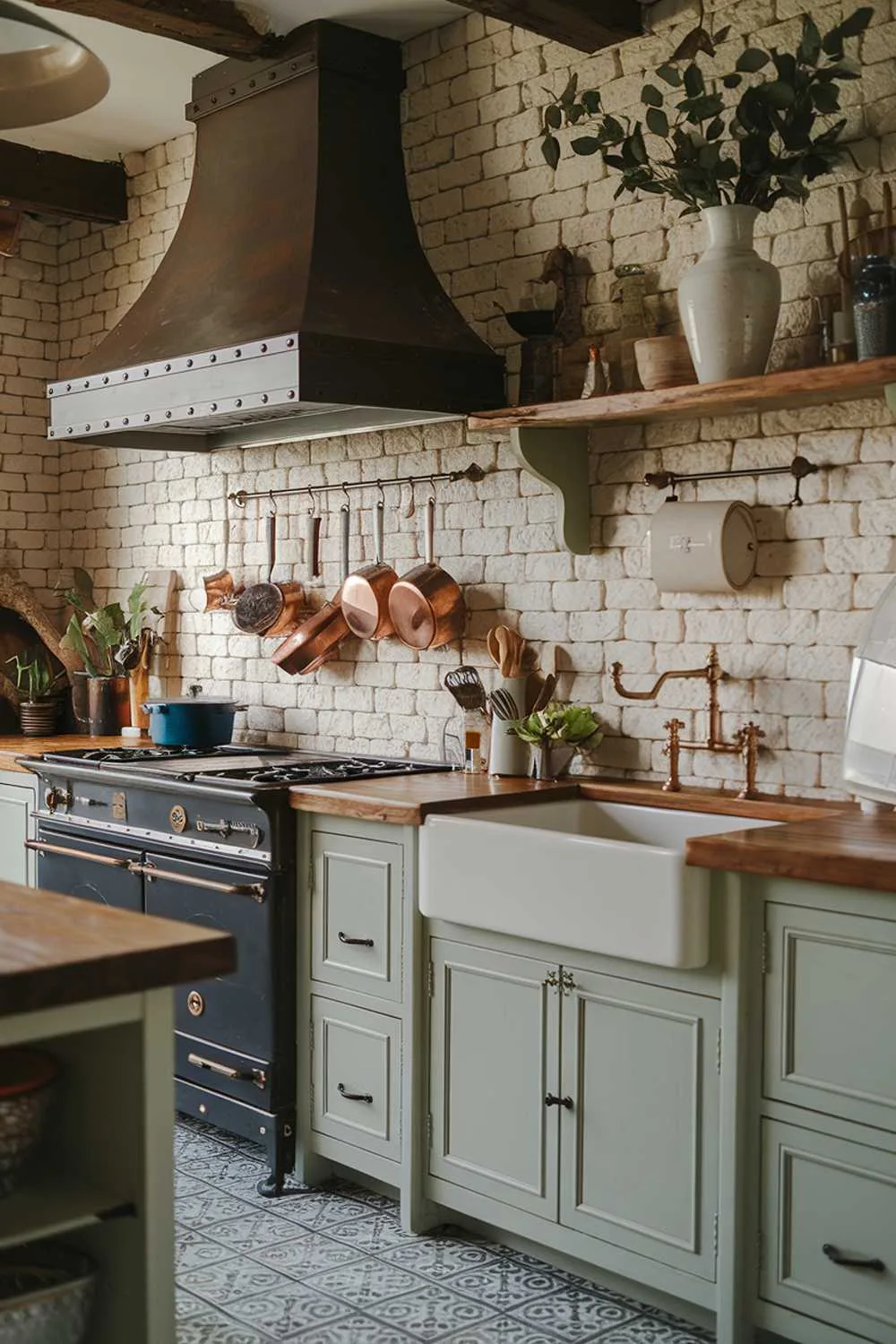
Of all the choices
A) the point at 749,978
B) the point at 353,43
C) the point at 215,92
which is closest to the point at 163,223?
the point at 215,92

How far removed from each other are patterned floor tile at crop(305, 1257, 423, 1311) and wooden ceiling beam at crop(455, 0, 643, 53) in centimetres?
297

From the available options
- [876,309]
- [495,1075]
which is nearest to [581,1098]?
[495,1075]

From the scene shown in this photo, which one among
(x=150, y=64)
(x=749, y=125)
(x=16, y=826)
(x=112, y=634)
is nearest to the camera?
(x=749, y=125)

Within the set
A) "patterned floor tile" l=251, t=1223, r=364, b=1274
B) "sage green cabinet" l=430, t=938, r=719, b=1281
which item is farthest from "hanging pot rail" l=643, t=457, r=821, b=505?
"patterned floor tile" l=251, t=1223, r=364, b=1274

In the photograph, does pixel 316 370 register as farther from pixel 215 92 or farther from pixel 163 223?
pixel 163 223

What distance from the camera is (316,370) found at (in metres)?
3.83

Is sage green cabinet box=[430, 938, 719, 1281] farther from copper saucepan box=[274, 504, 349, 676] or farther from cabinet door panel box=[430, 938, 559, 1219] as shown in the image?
copper saucepan box=[274, 504, 349, 676]

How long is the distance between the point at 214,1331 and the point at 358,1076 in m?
0.77

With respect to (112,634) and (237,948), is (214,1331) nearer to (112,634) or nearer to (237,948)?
(237,948)

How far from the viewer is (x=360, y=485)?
4.68 metres

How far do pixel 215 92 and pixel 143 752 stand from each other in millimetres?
2138

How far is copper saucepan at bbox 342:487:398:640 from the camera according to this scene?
177 inches

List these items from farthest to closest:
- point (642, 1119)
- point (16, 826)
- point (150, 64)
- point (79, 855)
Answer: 1. point (16, 826)
2. point (150, 64)
3. point (79, 855)
4. point (642, 1119)

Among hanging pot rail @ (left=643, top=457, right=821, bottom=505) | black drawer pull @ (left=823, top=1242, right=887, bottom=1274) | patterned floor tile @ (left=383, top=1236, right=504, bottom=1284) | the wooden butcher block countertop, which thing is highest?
hanging pot rail @ (left=643, top=457, right=821, bottom=505)
